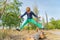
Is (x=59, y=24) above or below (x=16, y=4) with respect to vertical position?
below

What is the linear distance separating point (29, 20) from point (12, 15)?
8558 millimetres

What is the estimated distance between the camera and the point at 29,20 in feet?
40.0

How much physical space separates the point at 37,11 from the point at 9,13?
407cm

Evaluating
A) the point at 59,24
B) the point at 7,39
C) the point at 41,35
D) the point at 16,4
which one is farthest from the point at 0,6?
the point at 59,24

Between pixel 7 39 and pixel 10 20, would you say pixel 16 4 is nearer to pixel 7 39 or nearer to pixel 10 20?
pixel 10 20

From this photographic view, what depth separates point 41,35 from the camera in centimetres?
1123

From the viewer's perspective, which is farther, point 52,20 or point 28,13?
point 52,20

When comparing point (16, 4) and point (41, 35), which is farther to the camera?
point (16, 4)

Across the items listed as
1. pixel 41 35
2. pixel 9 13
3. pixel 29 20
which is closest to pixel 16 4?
pixel 9 13

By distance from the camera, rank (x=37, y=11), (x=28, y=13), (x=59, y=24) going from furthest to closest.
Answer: (x=59, y=24) < (x=37, y=11) < (x=28, y=13)

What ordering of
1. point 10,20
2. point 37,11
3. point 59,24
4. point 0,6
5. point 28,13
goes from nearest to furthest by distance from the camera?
point 28,13
point 0,6
point 10,20
point 37,11
point 59,24

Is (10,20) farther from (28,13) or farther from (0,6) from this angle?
(28,13)

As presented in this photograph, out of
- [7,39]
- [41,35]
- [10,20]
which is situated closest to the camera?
[7,39]

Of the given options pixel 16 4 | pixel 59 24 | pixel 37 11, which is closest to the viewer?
pixel 16 4
